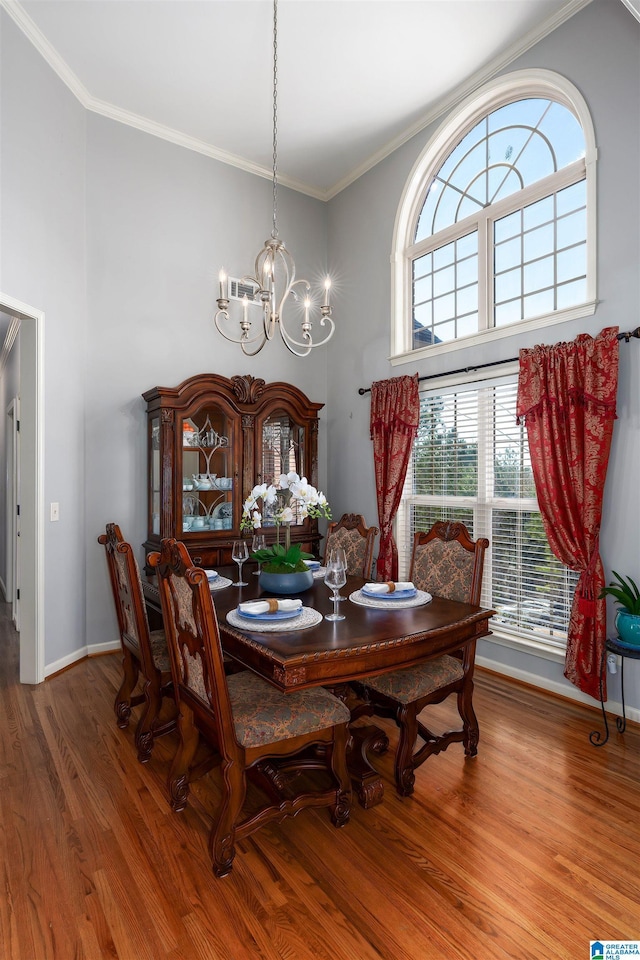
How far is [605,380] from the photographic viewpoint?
270 cm

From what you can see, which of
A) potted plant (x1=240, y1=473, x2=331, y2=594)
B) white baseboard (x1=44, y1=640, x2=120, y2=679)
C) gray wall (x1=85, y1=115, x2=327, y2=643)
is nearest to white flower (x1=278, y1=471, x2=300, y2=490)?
potted plant (x1=240, y1=473, x2=331, y2=594)

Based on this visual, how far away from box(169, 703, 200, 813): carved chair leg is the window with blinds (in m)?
1.98

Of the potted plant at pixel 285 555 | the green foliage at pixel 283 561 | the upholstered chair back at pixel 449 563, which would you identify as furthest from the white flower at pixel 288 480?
the upholstered chair back at pixel 449 563

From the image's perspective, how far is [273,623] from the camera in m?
1.92

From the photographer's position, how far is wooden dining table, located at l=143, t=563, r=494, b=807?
65.9 inches

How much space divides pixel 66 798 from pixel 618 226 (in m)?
3.74

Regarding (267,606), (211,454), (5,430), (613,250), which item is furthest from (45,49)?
(5,430)

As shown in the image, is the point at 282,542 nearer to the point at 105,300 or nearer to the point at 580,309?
the point at 105,300

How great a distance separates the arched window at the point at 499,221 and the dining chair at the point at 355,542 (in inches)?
59.2

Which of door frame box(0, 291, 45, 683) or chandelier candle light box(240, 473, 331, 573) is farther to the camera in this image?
door frame box(0, 291, 45, 683)

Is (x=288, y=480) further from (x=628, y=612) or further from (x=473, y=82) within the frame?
(x=473, y=82)

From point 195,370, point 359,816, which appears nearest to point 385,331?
point 195,370

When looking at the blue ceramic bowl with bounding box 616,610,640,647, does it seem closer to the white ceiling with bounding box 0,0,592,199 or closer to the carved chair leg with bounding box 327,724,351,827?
the carved chair leg with bounding box 327,724,351,827

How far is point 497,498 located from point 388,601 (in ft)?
5.04
